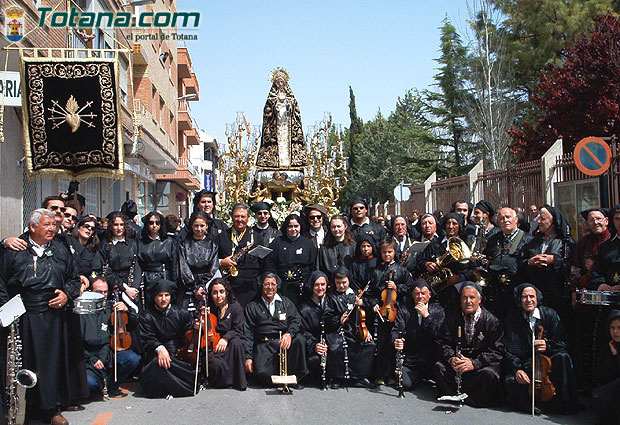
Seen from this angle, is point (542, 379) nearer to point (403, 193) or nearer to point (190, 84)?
point (403, 193)

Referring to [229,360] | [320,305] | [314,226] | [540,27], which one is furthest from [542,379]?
[540,27]

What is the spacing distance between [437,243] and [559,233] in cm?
150

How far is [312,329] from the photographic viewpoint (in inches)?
273

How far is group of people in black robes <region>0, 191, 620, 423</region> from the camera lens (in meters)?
5.53

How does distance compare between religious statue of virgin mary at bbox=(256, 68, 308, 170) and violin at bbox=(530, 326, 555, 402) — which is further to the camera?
religious statue of virgin mary at bbox=(256, 68, 308, 170)

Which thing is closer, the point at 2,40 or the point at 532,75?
the point at 2,40

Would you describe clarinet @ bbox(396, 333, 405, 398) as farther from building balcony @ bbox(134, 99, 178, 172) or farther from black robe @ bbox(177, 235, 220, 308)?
building balcony @ bbox(134, 99, 178, 172)

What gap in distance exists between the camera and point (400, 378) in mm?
6273

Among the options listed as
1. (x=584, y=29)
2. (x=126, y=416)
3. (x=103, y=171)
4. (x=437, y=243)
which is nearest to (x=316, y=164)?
(x=103, y=171)

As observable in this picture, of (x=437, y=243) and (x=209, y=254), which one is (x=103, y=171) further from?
(x=437, y=243)

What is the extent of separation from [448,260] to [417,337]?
91cm

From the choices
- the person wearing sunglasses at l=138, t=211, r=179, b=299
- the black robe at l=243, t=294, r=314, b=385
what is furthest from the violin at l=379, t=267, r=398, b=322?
the person wearing sunglasses at l=138, t=211, r=179, b=299

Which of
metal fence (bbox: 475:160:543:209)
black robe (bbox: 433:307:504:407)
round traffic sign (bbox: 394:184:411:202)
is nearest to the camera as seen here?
black robe (bbox: 433:307:504:407)

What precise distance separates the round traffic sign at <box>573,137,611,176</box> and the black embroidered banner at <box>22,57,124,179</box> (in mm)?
6885
